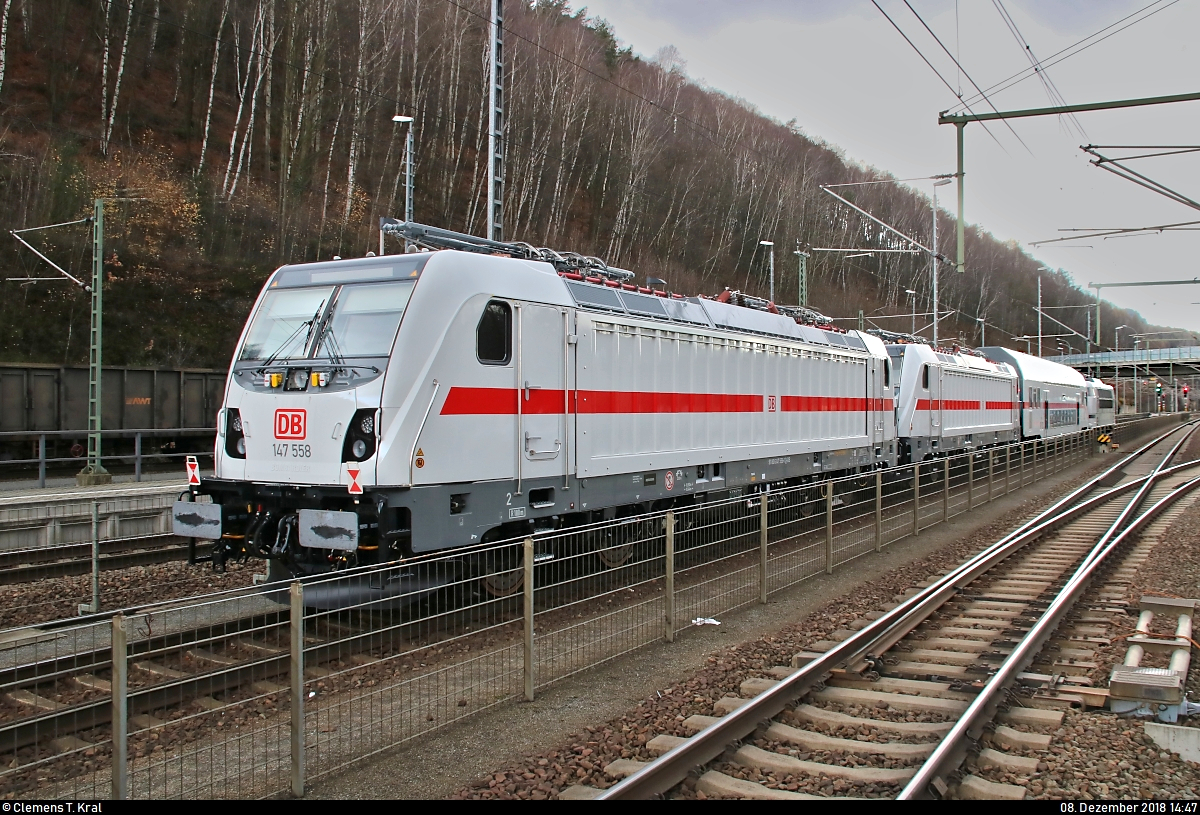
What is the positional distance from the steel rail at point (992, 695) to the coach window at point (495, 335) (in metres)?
5.47

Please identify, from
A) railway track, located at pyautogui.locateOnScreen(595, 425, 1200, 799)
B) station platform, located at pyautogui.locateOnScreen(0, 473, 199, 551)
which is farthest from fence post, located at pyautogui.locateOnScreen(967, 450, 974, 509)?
station platform, located at pyautogui.locateOnScreen(0, 473, 199, 551)

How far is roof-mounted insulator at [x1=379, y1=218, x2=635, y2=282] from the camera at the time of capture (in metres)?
9.92

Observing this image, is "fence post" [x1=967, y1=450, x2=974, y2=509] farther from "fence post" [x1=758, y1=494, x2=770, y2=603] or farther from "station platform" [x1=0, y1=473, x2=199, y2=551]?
"station platform" [x1=0, y1=473, x2=199, y2=551]

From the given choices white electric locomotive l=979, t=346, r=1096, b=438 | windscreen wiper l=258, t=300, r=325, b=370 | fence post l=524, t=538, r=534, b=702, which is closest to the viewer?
fence post l=524, t=538, r=534, b=702

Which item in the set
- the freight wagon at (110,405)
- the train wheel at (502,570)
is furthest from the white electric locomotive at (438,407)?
the freight wagon at (110,405)

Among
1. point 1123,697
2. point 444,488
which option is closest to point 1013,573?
point 1123,697

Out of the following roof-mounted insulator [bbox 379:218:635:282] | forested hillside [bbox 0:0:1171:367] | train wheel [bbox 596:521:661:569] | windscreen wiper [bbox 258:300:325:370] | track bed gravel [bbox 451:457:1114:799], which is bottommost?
track bed gravel [bbox 451:457:1114:799]

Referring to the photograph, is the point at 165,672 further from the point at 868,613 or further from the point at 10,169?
the point at 10,169

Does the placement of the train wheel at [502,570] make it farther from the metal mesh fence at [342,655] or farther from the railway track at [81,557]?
the railway track at [81,557]

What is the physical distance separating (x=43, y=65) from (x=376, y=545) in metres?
37.1

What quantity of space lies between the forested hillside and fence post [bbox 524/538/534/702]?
19358 millimetres

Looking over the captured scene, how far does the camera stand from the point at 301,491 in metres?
8.66

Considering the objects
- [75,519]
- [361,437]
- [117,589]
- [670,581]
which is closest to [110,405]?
[75,519]
